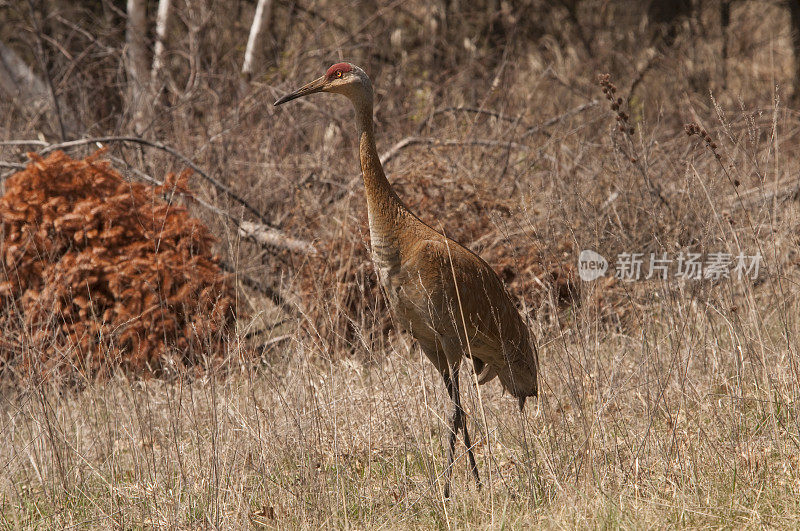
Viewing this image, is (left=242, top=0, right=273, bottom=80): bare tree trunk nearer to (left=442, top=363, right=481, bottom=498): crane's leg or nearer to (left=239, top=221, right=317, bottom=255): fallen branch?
(left=239, top=221, right=317, bottom=255): fallen branch

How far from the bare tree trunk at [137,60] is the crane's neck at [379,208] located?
5.41 meters

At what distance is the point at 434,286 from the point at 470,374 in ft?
2.00

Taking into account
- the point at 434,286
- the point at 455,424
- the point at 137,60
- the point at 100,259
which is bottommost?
the point at 455,424

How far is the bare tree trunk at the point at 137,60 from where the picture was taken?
842cm

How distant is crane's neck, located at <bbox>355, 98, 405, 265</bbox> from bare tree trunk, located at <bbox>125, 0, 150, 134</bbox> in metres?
5.41

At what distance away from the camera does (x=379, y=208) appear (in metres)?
3.41

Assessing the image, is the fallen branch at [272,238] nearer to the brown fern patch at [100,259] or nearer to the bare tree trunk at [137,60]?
the brown fern patch at [100,259]

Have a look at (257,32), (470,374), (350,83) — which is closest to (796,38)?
(257,32)

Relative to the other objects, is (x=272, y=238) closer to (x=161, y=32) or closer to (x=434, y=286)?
(x=434, y=286)

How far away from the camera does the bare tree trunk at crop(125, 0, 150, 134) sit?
8.42 metres

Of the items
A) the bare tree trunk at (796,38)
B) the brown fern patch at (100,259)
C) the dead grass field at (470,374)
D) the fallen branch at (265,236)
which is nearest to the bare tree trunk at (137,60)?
the dead grass field at (470,374)

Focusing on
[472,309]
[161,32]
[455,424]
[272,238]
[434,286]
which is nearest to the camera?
[434,286]

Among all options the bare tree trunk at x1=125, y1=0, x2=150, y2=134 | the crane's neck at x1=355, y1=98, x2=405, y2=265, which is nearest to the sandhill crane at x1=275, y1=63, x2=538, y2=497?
the crane's neck at x1=355, y1=98, x2=405, y2=265

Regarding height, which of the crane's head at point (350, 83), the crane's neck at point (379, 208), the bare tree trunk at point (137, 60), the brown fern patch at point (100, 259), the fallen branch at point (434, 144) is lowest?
the brown fern patch at point (100, 259)
